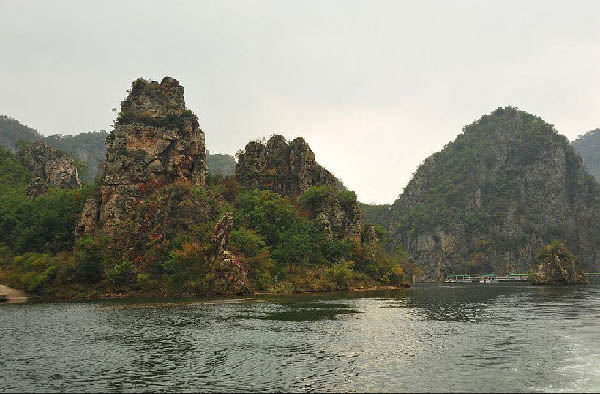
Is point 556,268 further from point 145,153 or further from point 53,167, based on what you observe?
point 53,167

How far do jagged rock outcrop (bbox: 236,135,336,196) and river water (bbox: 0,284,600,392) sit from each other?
9613 cm

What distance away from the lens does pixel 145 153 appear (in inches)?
4594

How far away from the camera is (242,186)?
489 ft

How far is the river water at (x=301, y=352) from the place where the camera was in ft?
81.6

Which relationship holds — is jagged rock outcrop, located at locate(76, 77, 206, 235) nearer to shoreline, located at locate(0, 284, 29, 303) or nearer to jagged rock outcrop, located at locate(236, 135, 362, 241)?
shoreline, located at locate(0, 284, 29, 303)

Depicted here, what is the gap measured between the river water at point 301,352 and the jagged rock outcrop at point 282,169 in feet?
315

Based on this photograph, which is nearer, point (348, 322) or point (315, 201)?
point (348, 322)

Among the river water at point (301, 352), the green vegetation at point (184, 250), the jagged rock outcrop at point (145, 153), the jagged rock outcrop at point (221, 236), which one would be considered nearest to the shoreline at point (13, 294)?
the green vegetation at point (184, 250)

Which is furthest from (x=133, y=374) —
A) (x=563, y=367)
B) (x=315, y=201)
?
(x=315, y=201)

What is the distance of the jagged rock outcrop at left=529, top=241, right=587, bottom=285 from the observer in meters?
153

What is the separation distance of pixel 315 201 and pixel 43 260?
7310 cm

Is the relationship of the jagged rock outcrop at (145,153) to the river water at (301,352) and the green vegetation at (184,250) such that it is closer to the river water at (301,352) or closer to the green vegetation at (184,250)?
the green vegetation at (184,250)

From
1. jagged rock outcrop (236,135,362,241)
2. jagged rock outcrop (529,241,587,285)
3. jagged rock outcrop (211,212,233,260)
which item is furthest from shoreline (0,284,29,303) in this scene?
jagged rock outcrop (529,241,587,285)

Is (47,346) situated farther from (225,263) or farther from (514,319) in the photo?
(225,263)
